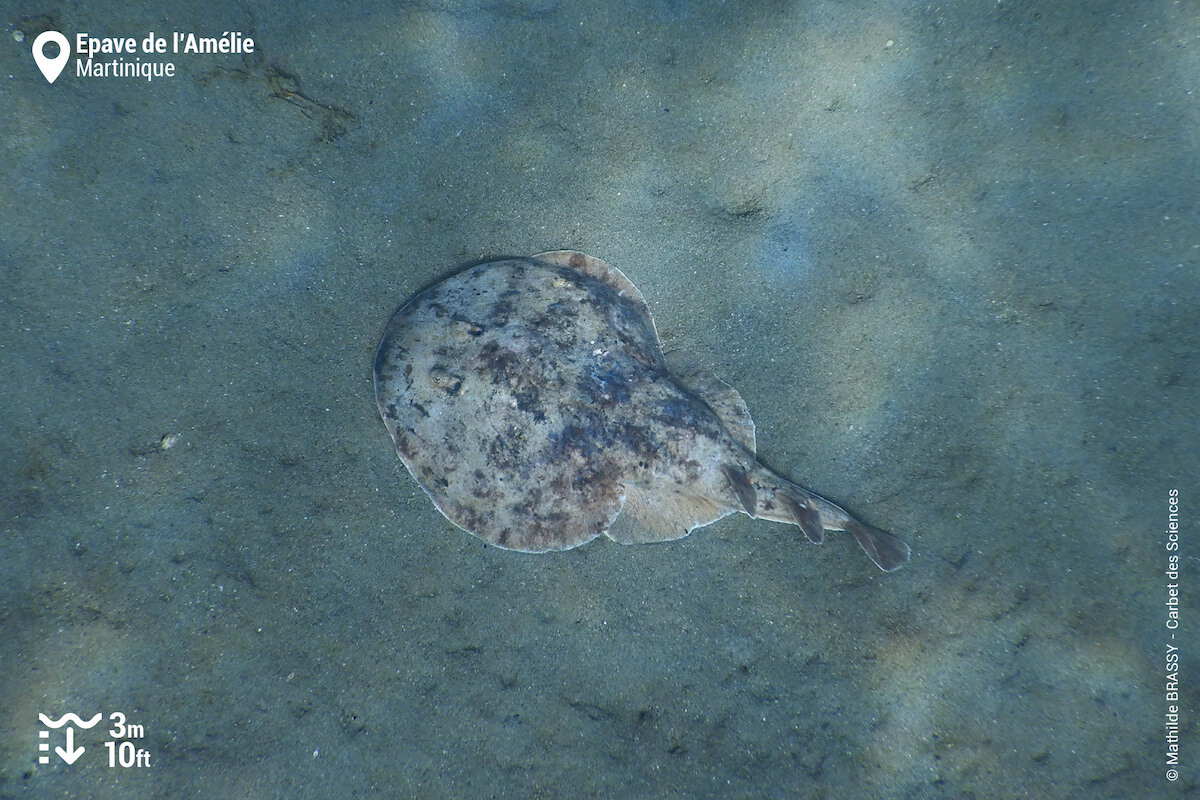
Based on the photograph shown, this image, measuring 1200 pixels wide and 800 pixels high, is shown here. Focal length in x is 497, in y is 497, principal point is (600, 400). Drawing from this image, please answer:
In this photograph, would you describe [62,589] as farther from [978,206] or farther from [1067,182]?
[1067,182]

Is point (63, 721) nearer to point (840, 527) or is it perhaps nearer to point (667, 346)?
point (667, 346)

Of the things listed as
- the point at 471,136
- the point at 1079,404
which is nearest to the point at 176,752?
the point at 471,136

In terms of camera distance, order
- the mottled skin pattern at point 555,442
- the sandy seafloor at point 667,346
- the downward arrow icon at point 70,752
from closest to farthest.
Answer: the downward arrow icon at point 70,752
the sandy seafloor at point 667,346
the mottled skin pattern at point 555,442

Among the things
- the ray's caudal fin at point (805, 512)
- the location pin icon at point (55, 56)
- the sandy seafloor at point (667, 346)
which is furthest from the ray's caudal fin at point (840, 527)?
the location pin icon at point (55, 56)

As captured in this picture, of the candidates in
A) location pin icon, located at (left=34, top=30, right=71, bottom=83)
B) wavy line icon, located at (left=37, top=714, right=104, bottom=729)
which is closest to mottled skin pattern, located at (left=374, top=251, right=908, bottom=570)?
wavy line icon, located at (left=37, top=714, right=104, bottom=729)

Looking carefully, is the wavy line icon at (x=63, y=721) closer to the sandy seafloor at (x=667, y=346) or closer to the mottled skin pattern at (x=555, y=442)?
the sandy seafloor at (x=667, y=346)

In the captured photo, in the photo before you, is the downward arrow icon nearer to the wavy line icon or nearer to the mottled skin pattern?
the wavy line icon
